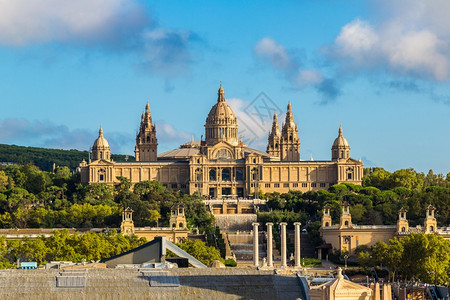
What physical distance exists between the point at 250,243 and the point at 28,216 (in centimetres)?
2773

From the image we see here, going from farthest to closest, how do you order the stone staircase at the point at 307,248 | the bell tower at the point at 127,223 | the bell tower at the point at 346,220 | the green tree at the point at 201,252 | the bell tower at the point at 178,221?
the bell tower at the point at 178,221 < the bell tower at the point at 346,220 < the bell tower at the point at 127,223 < the stone staircase at the point at 307,248 < the green tree at the point at 201,252

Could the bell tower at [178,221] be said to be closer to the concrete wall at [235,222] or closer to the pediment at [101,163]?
the concrete wall at [235,222]

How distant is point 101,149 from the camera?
18962 centimetres

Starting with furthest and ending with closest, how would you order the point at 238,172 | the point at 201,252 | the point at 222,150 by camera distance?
the point at 222,150
the point at 238,172
the point at 201,252

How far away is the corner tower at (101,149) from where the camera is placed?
189250 millimetres

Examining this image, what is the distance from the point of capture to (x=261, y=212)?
15975 centimetres

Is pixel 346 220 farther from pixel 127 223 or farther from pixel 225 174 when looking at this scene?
pixel 225 174

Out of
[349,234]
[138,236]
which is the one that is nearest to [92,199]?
[138,236]

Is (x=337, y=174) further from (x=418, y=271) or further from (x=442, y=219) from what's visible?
(x=418, y=271)

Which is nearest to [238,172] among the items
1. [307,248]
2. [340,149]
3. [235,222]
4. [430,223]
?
[340,149]

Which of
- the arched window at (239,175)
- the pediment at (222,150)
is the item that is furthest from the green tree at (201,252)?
the pediment at (222,150)

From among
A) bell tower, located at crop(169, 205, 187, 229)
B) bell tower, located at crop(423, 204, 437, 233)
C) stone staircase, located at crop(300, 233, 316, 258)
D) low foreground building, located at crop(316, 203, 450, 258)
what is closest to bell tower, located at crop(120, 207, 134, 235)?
bell tower, located at crop(169, 205, 187, 229)

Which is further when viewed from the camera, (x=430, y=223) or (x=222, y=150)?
(x=222, y=150)

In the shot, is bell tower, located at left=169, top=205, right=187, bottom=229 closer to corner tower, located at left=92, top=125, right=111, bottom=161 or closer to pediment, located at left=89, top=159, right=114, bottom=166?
pediment, located at left=89, top=159, right=114, bottom=166
